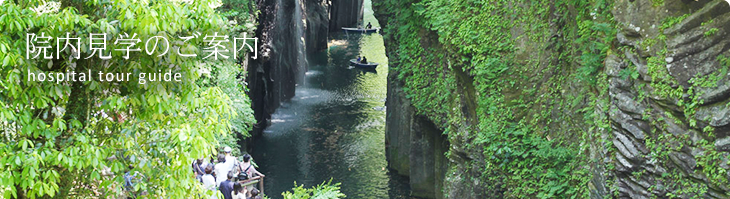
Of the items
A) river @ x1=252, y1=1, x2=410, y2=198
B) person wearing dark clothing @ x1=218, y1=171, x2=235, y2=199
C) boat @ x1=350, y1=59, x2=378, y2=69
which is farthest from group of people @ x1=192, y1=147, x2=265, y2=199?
boat @ x1=350, y1=59, x2=378, y2=69

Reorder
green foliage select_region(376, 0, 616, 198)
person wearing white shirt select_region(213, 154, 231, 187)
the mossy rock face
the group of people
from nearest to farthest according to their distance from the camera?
1. the mossy rock face
2. green foliage select_region(376, 0, 616, 198)
3. the group of people
4. person wearing white shirt select_region(213, 154, 231, 187)

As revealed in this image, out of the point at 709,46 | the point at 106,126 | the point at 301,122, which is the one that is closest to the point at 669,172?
the point at 709,46

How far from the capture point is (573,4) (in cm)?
1105

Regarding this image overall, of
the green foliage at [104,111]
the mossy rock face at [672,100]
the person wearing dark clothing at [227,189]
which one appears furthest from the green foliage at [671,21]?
the person wearing dark clothing at [227,189]

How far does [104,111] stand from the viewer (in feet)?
20.2

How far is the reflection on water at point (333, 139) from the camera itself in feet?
69.0

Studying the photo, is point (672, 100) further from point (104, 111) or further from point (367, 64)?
point (367, 64)

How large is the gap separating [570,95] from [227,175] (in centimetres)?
610

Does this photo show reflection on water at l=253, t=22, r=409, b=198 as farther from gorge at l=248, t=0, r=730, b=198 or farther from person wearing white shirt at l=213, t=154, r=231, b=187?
person wearing white shirt at l=213, t=154, r=231, b=187

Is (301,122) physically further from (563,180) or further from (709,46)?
(709,46)

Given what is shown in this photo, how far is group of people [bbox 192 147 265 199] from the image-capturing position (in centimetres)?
1169

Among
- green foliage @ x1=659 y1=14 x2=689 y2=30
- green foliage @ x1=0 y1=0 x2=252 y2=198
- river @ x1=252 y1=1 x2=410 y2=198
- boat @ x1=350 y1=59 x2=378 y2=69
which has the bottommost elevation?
river @ x1=252 y1=1 x2=410 y2=198

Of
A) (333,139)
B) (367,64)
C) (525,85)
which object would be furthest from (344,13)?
(525,85)

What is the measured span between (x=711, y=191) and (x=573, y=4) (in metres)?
4.01
